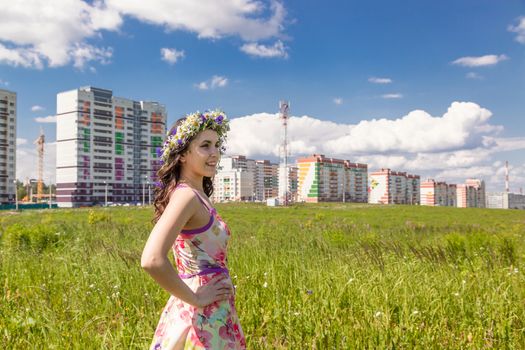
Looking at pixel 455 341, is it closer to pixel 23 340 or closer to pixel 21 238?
pixel 23 340

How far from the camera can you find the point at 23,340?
11.4 feet

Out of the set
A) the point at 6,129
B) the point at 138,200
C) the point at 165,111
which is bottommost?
the point at 138,200

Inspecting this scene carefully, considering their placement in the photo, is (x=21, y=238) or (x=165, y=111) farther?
(x=165, y=111)

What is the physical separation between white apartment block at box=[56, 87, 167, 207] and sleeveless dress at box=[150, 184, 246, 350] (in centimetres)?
9707

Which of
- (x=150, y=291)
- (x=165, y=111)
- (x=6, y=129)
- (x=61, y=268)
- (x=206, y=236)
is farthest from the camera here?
(x=165, y=111)

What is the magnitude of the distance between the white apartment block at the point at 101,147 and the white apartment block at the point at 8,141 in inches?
517

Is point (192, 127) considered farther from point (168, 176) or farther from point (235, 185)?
point (235, 185)

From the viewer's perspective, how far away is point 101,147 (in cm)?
10519

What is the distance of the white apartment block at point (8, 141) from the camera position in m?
86.5

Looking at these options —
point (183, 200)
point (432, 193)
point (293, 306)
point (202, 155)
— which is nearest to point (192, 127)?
point (202, 155)

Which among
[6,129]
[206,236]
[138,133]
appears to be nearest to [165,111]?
[138,133]

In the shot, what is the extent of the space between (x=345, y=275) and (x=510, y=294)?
Result: 5.80 ft

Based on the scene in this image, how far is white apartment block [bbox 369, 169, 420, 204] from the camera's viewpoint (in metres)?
173

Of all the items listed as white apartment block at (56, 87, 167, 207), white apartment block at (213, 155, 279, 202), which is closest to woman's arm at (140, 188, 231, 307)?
white apartment block at (56, 87, 167, 207)
